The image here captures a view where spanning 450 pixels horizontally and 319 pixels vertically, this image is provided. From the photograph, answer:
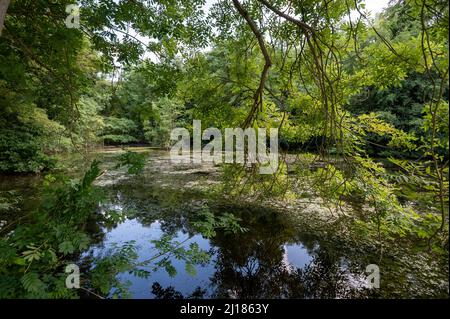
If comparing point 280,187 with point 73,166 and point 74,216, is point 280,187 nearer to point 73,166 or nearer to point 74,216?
point 74,216

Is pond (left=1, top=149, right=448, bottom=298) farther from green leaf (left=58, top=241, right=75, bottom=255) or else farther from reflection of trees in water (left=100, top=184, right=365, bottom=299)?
green leaf (left=58, top=241, right=75, bottom=255)

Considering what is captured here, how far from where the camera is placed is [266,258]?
12.6 ft

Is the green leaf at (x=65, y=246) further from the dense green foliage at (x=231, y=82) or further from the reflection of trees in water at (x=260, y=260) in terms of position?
the reflection of trees in water at (x=260, y=260)

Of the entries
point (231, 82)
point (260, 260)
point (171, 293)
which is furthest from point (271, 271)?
point (231, 82)

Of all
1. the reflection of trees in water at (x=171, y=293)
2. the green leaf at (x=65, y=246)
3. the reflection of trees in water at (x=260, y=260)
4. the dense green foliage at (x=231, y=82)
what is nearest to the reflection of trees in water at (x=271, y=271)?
the reflection of trees in water at (x=260, y=260)

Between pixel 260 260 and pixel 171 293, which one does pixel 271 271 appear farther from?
pixel 171 293

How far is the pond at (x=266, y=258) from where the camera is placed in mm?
3074

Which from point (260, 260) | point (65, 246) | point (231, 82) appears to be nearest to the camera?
point (65, 246)

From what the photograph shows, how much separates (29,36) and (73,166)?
283 inches

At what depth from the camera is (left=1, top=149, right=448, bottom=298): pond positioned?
3.07m

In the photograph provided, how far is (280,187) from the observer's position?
3.35 metres

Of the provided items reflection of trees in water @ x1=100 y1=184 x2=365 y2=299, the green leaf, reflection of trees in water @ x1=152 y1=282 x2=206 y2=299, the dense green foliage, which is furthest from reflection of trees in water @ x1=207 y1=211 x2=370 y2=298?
the green leaf
